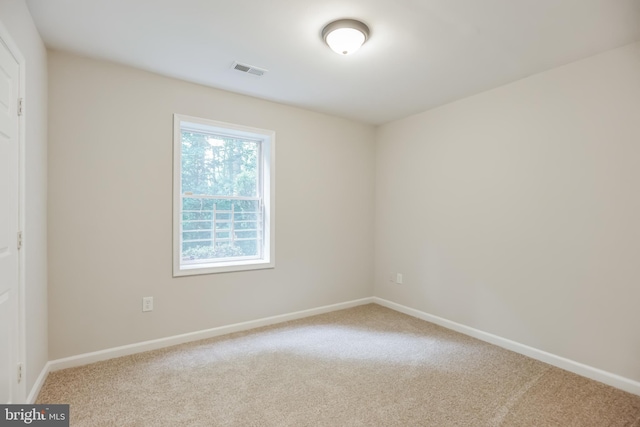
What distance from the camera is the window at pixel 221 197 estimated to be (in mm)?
3074

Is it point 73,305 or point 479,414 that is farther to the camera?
point 73,305

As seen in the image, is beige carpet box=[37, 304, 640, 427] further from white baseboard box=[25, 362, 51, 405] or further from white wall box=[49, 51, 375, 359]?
white wall box=[49, 51, 375, 359]

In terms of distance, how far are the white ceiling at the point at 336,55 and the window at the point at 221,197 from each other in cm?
58

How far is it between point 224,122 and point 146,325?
2036 millimetres

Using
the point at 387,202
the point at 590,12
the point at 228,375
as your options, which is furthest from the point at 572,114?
the point at 228,375

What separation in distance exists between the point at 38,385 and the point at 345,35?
10.2 ft

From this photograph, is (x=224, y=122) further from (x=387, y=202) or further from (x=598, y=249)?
(x=598, y=249)

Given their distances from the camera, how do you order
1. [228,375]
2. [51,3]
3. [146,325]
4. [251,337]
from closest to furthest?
[51,3] → [228,375] → [146,325] → [251,337]

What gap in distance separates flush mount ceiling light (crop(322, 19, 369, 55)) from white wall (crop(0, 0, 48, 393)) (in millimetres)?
1740

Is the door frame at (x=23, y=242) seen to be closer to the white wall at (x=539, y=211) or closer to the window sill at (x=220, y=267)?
the window sill at (x=220, y=267)

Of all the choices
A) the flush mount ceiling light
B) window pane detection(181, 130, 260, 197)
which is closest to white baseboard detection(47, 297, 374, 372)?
window pane detection(181, 130, 260, 197)

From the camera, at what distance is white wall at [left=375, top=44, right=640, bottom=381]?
2.28 metres

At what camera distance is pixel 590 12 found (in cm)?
191

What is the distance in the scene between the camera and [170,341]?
2891 millimetres
